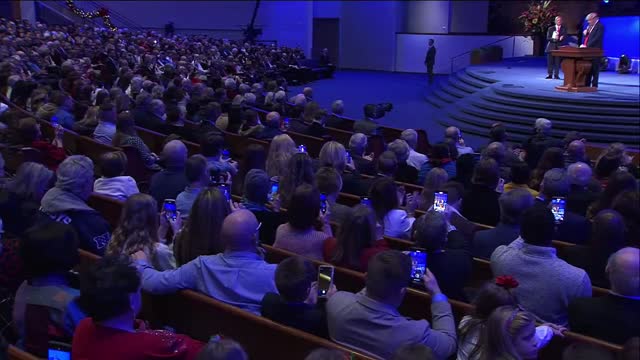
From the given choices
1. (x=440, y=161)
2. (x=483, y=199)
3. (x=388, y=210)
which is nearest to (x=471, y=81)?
(x=440, y=161)

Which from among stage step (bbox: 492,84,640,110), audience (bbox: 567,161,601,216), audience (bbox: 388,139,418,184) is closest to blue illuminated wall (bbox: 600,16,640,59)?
stage step (bbox: 492,84,640,110)

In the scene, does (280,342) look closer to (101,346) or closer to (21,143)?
(101,346)

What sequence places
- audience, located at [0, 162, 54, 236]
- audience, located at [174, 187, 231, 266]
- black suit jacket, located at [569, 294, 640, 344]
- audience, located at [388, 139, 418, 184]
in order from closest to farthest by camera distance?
black suit jacket, located at [569, 294, 640, 344]
audience, located at [174, 187, 231, 266]
audience, located at [0, 162, 54, 236]
audience, located at [388, 139, 418, 184]

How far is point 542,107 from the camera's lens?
502 inches

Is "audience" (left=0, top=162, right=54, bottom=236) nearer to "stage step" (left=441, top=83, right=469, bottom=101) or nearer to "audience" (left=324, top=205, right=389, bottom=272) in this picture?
"audience" (left=324, top=205, right=389, bottom=272)

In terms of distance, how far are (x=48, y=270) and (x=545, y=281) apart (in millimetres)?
2454

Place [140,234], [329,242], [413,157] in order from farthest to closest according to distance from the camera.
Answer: [413,157] → [329,242] → [140,234]

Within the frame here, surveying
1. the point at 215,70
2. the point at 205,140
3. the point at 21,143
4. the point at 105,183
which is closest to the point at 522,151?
the point at 205,140

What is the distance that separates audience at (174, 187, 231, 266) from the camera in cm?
387

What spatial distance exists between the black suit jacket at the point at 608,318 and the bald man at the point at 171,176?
3.23 meters

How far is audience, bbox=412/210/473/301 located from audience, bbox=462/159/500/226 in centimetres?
154

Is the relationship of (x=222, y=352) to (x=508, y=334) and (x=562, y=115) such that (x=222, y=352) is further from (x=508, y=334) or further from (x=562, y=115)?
(x=562, y=115)

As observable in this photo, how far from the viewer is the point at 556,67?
51.6 ft

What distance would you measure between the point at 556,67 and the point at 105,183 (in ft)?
41.9
